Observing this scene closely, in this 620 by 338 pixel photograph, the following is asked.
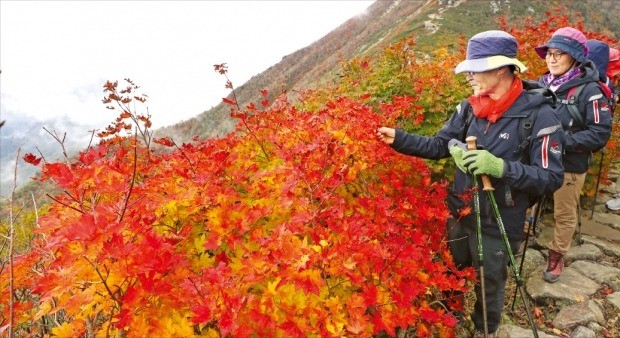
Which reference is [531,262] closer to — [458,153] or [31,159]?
[458,153]

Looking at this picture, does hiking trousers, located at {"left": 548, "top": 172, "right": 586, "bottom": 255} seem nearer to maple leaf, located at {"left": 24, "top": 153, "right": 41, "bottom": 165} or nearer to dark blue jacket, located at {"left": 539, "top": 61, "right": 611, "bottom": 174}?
dark blue jacket, located at {"left": 539, "top": 61, "right": 611, "bottom": 174}

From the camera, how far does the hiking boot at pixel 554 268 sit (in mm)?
4336

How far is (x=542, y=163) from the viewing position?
266cm

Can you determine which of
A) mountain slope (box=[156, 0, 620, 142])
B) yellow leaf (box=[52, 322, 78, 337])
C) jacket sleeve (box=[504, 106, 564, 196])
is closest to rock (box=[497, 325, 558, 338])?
jacket sleeve (box=[504, 106, 564, 196])

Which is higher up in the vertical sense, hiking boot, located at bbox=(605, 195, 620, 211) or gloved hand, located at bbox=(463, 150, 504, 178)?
gloved hand, located at bbox=(463, 150, 504, 178)

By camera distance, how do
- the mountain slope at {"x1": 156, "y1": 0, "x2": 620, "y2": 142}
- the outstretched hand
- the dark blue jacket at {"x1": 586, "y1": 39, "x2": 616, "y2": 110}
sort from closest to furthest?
the outstretched hand < the dark blue jacket at {"x1": 586, "y1": 39, "x2": 616, "y2": 110} < the mountain slope at {"x1": 156, "y1": 0, "x2": 620, "y2": 142}

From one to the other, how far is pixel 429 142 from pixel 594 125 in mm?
1926

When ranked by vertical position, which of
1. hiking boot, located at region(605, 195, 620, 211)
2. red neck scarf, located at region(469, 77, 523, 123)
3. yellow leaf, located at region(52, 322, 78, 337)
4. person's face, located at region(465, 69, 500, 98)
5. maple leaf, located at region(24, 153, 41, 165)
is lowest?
hiking boot, located at region(605, 195, 620, 211)

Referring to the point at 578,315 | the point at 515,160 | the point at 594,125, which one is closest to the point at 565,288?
the point at 578,315

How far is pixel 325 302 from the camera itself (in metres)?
2.45

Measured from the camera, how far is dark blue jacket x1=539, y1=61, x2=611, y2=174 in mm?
3742

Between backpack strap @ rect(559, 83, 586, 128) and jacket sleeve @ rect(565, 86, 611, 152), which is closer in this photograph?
jacket sleeve @ rect(565, 86, 611, 152)

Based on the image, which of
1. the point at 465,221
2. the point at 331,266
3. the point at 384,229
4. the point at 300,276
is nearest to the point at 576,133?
the point at 465,221

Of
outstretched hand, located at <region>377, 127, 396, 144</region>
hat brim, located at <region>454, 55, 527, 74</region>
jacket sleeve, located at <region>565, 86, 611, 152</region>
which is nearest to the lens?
hat brim, located at <region>454, 55, 527, 74</region>
